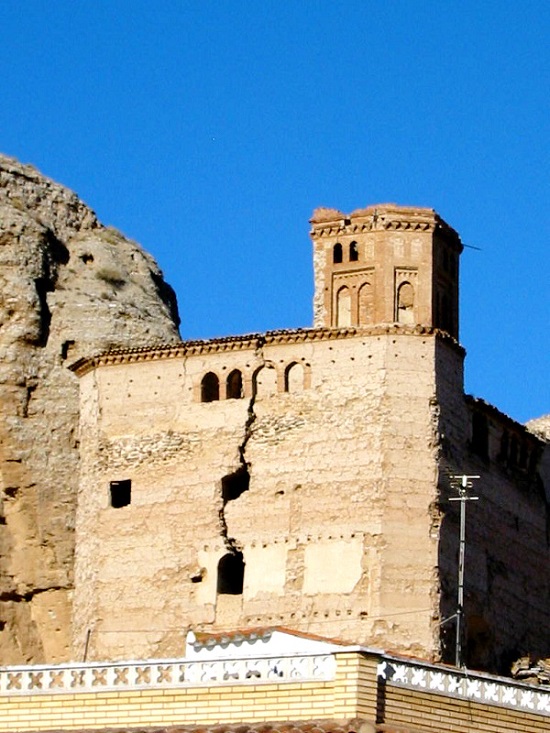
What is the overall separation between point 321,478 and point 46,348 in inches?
281

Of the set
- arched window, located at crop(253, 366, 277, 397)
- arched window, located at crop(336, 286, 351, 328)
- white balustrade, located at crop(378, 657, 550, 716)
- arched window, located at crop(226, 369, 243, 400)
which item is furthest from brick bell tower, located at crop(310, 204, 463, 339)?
white balustrade, located at crop(378, 657, 550, 716)

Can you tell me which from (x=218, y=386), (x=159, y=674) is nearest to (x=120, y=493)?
(x=218, y=386)

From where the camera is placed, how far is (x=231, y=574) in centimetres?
4631

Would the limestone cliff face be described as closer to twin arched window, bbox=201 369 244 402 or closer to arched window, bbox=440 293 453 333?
twin arched window, bbox=201 369 244 402

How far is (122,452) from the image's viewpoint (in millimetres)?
47781

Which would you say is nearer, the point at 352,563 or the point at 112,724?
the point at 112,724

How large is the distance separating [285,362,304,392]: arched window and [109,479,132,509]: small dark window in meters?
3.53

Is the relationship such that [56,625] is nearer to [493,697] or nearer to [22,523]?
[22,523]

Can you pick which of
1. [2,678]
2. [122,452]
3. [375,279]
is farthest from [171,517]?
[2,678]

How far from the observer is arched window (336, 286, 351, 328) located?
48.6m

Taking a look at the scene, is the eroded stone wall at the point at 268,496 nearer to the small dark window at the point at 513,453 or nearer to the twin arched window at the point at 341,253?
the twin arched window at the point at 341,253

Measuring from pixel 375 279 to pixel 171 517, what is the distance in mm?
6124

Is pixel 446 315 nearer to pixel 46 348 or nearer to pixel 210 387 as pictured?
pixel 210 387

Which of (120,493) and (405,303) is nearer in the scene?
(120,493)
